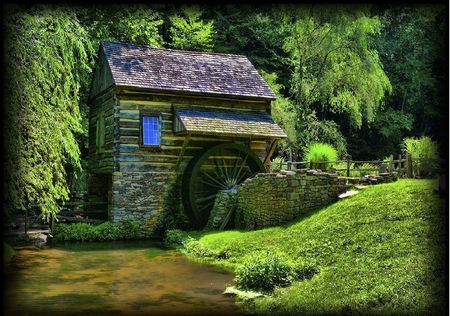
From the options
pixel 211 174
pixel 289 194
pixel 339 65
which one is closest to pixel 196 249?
pixel 289 194

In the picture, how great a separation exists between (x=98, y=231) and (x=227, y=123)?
4.88 meters

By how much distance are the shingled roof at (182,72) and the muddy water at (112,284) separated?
18.0ft

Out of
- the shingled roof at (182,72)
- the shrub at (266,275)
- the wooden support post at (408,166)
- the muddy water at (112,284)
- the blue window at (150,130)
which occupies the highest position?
the shingled roof at (182,72)

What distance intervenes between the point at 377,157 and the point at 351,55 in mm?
5567

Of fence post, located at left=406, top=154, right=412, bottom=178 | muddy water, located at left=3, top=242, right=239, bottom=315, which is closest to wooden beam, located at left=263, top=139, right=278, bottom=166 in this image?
fence post, located at left=406, top=154, right=412, bottom=178

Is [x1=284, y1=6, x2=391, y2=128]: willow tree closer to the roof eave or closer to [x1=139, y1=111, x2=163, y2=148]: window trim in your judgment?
the roof eave

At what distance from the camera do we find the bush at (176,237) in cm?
1348

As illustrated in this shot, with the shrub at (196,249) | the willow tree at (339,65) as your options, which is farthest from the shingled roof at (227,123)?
the willow tree at (339,65)

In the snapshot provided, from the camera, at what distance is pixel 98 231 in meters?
14.7

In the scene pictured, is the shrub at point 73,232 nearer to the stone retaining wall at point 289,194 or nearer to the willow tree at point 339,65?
the stone retaining wall at point 289,194

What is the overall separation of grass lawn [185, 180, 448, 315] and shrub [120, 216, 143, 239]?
3.55m

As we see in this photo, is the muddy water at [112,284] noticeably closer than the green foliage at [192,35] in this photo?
Yes

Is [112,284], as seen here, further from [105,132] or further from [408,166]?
[105,132]

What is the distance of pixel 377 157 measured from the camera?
23391mm
